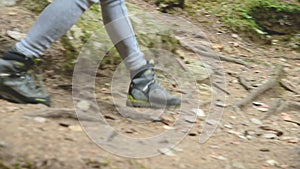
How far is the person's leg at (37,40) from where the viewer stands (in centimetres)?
228

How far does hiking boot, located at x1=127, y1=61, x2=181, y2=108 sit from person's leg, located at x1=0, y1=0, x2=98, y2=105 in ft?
1.64

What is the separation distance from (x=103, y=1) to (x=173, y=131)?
2.49ft

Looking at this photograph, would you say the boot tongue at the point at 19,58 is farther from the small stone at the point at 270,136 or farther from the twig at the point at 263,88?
the twig at the point at 263,88

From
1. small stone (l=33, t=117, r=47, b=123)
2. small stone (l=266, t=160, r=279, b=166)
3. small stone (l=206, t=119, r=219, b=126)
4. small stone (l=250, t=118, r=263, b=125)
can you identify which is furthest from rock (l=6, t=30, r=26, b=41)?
small stone (l=266, t=160, r=279, b=166)

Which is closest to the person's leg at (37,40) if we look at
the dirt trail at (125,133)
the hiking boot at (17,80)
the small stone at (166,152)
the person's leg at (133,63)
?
the hiking boot at (17,80)

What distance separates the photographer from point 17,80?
234cm

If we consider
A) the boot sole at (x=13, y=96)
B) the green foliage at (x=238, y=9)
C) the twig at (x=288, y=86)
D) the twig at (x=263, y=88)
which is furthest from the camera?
the green foliage at (x=238, y=9)

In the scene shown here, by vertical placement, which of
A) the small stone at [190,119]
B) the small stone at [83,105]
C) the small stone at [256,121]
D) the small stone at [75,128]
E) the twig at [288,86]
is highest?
the small stone at [75,128]

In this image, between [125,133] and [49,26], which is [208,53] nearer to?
[125,133]

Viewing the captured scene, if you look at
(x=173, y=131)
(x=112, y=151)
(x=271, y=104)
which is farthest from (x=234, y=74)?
(x=112, y=151)

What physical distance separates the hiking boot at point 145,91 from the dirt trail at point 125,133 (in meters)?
0.11

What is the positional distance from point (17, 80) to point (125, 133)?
575 mm

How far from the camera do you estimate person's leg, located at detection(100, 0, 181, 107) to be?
2564mm

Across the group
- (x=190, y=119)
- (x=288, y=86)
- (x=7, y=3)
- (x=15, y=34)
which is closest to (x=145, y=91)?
(x=190, y=119)
